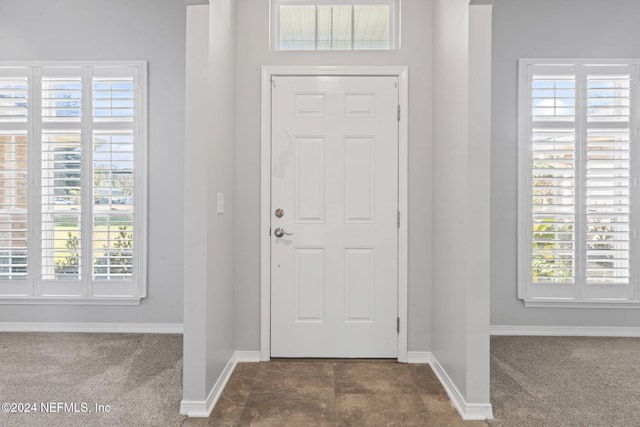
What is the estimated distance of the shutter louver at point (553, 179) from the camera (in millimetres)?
3244

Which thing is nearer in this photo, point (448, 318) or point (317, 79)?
point (448, 318)

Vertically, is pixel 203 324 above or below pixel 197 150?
below

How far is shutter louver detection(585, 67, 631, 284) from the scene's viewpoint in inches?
128

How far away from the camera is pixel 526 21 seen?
3.31 metres

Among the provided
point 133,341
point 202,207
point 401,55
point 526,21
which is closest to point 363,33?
point 401,55

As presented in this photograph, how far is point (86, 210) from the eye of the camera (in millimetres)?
3285

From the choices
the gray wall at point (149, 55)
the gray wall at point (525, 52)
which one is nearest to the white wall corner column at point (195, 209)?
the gray wall at point (149, 55)

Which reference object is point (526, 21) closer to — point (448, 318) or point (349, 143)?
point (349, 143)

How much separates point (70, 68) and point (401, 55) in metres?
2.88

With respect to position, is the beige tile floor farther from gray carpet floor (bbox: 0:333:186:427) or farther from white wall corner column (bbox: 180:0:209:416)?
gray carpet floor (bbox: 0:333:186:427)

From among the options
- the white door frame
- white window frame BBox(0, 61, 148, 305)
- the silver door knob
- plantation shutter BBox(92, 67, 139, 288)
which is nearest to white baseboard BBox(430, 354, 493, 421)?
the white door frame

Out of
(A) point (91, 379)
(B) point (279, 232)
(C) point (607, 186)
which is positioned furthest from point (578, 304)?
(A) point (91, 379)

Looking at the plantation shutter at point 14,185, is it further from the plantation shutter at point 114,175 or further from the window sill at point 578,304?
the window sill at point 578,304

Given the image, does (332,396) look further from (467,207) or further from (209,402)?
(467,207)
